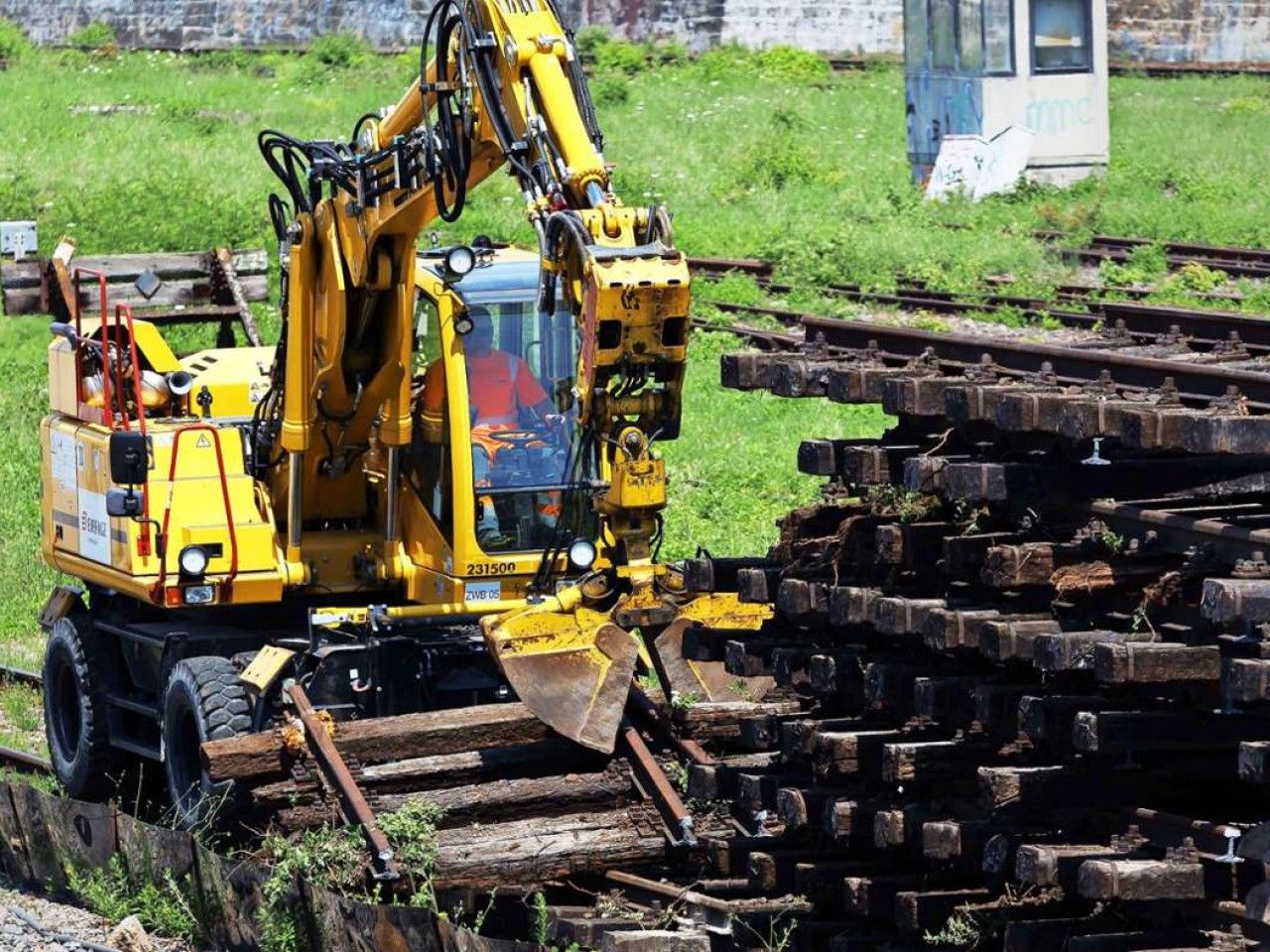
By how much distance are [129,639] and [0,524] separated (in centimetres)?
728

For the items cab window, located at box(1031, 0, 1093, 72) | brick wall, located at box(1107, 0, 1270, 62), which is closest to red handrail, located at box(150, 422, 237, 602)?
cab window, located at box(1031, 0, 1093, 72)

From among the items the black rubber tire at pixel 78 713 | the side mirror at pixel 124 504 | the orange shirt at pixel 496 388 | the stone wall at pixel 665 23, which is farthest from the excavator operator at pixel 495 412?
the stone wall at pixel 665 23

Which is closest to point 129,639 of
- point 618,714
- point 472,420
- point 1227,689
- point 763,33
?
point 472,420

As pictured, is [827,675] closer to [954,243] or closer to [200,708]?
[200,708]

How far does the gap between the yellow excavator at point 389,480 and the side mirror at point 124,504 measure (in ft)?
0.04

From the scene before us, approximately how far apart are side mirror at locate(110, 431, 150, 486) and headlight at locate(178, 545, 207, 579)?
47 centimetres

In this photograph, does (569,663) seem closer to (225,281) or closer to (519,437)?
(519,437)

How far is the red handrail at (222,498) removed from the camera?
42.4 ft

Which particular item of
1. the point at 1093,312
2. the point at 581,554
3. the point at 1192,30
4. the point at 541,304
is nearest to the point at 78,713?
the point at 581,554

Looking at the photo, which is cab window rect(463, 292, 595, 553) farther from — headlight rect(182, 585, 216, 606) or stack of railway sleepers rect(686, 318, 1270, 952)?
stack of railway sleepers rect(686, 318, 1270, 952)

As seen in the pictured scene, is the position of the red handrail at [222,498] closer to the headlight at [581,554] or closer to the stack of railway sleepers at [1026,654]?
the headlight at [581,554]

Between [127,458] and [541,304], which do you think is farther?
[127,458]

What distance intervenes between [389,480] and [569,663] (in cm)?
200

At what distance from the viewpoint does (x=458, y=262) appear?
12.5 metres
